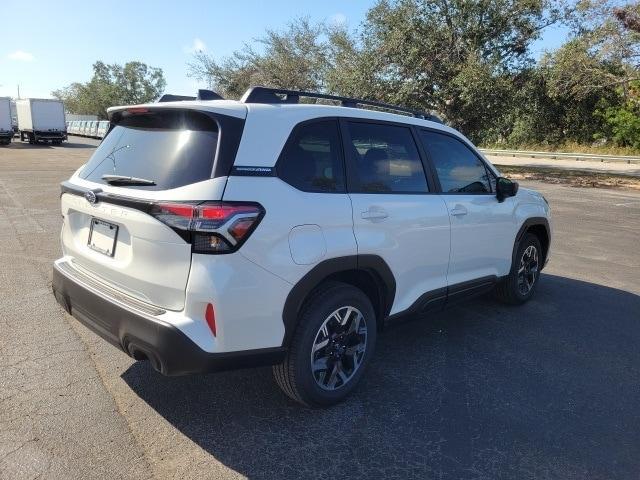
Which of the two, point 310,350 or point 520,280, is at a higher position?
point 310,350

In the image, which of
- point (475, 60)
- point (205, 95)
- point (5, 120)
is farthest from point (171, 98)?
point (5, 120)

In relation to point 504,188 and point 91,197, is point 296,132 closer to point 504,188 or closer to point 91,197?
point 91,197

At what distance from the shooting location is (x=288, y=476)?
2.61 metres

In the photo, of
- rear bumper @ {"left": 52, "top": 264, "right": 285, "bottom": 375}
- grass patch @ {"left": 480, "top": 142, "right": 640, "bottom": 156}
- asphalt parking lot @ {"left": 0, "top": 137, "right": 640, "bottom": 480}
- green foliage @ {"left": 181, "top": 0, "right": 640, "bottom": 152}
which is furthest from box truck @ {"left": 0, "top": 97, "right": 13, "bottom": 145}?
rear bumper @ {"left": 52, "top": 264, "right": 285, "bottom": 375}

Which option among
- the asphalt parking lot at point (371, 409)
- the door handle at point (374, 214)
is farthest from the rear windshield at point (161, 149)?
the asphalt parking lot at point (371, 409)

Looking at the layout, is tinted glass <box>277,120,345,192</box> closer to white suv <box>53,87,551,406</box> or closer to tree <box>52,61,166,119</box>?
white suv <box>53,87,551,406</box>

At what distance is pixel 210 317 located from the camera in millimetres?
2600

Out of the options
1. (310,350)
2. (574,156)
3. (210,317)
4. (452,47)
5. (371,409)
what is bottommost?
(371,409)

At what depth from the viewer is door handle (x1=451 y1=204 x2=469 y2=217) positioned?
13.2 ft

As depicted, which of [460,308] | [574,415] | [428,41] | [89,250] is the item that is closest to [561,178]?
[428,41]

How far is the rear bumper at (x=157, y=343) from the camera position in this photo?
2605mm

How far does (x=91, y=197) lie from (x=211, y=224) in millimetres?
985

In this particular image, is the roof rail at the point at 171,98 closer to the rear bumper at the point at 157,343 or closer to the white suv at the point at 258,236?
the white suv at the point at 258,236

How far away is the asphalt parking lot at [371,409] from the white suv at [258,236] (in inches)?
15.2
